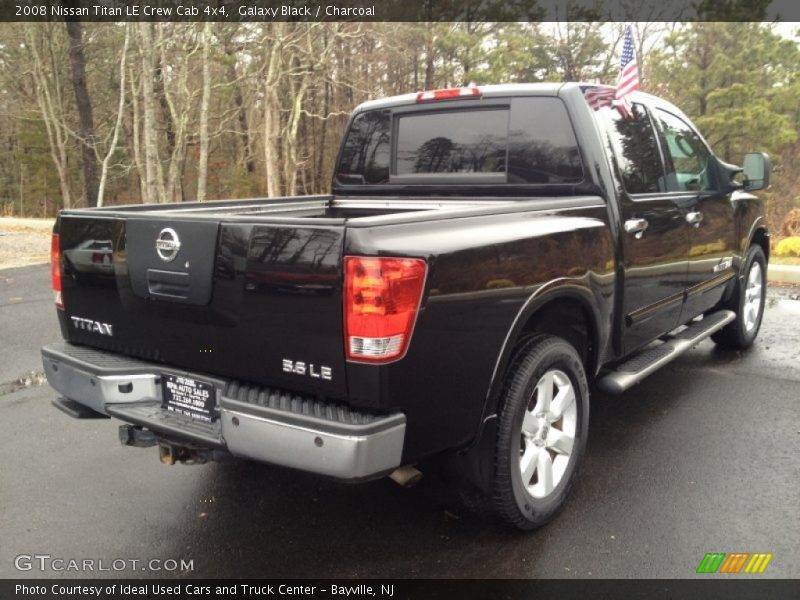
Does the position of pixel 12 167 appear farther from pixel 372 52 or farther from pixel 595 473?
pixel 595 473

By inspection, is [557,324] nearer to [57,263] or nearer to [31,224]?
[57,263]

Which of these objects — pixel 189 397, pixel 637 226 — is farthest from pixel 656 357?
pixel 189 397

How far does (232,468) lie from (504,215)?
2.12m

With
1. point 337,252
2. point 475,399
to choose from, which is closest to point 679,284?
point 475,399

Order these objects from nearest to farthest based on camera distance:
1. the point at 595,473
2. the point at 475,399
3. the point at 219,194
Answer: the point at 475,399, the point at 595,473, the point at 219,194

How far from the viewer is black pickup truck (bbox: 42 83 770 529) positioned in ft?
7.71

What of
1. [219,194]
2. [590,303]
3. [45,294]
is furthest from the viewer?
[219,194]

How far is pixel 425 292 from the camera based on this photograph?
239 centimetres

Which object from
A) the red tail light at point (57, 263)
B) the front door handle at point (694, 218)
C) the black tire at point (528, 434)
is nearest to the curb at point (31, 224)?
the red tail light at point (57, 263)

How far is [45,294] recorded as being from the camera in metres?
9.20

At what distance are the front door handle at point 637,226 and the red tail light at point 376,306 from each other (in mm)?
1768

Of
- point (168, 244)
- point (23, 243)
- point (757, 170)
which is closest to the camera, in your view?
point (168, 244)

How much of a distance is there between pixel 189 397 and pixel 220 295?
0.46 m

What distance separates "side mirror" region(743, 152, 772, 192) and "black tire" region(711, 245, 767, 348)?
2.05ft
